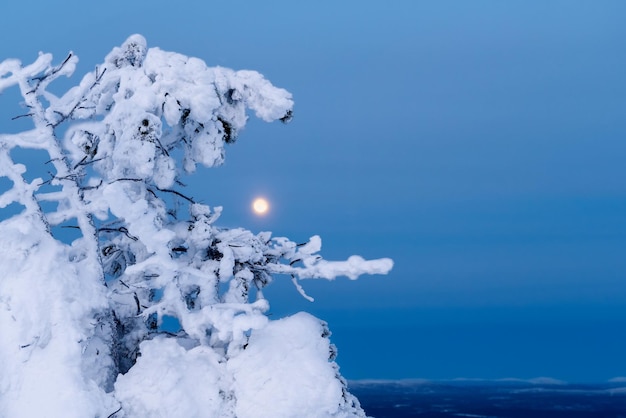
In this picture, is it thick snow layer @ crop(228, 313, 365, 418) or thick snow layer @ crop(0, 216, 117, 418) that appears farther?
thick snow layer @ crop(228, 313, 365, 418)

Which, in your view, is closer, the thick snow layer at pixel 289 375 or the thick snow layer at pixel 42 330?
the thick snow layer at pixel 42 330

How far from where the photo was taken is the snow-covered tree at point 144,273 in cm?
997

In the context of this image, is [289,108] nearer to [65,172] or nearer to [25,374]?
[65,172]

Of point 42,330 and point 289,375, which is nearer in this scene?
point 42,330

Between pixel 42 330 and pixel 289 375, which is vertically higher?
pixel 42 330

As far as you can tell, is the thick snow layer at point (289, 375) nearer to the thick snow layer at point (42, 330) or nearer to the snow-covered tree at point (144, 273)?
the snow-covered tree at point (144, 273)

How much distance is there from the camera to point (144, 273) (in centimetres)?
1093

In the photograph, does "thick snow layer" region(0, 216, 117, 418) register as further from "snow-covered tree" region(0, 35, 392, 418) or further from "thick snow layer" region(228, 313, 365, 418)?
"thick snow layer" region(228, 313, 365, 418)

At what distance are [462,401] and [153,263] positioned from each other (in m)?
123

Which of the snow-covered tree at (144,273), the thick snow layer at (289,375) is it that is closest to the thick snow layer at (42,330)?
the snow-covered tree at (144,273)

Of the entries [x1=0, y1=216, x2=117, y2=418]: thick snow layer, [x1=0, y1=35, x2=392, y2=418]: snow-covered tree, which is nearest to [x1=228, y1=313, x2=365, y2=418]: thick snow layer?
[x1=0, y1=35, x2=392, y2=418]: snow-covered tree

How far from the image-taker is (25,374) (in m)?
9.89

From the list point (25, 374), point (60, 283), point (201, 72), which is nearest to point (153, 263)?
point (60, 283)

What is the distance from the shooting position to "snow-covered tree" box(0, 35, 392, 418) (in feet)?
32.7
